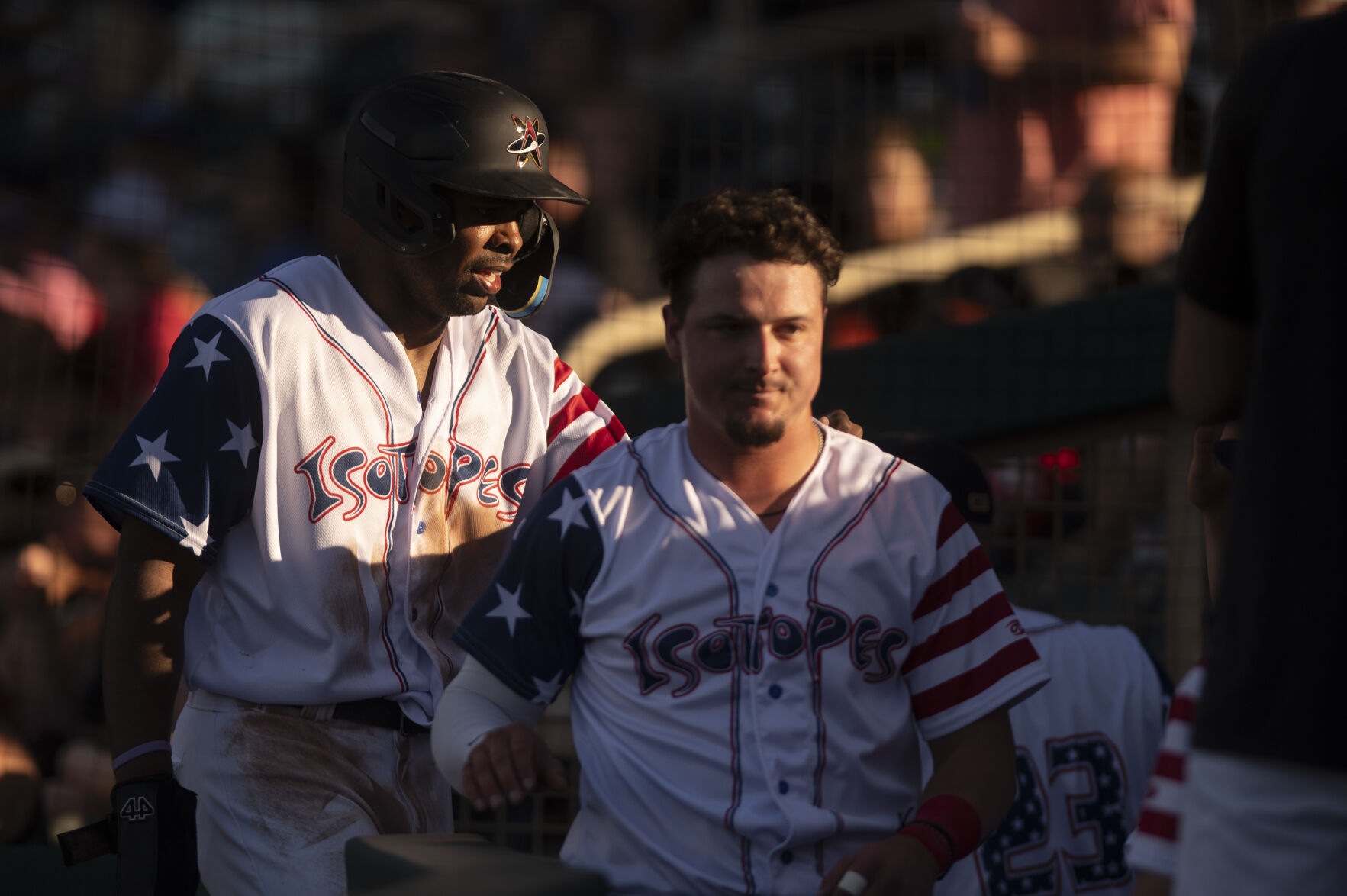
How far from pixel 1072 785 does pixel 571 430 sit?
4.26ft

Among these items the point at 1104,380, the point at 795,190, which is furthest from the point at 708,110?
the point at 1104,380

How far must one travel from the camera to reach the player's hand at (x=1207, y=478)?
2.32 m

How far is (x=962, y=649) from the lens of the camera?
2.29 meters

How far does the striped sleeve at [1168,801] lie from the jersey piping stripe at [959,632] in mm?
468

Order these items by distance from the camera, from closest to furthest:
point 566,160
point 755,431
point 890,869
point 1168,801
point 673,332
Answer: point 1168,801 < point 890,869 < point 755,431 < point 673,332 < point 566,160

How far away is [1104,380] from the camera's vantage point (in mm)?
4375

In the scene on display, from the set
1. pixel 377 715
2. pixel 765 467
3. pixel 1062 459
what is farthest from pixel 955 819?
pixel 1062 459

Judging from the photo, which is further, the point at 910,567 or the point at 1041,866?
the point at 1041,866

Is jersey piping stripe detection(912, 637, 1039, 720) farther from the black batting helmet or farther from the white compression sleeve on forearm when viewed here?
the black batting helmet

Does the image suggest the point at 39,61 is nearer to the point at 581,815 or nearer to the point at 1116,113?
the point at 1116,113

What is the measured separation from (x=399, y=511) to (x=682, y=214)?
2.62ft

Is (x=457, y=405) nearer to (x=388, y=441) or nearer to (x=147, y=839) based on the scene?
(x=388, y=441)

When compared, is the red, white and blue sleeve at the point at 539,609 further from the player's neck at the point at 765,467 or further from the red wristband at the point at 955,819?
the red wristband at the point at 955,819

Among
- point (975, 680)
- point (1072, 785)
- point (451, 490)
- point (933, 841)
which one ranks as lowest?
point (1072, 785)
